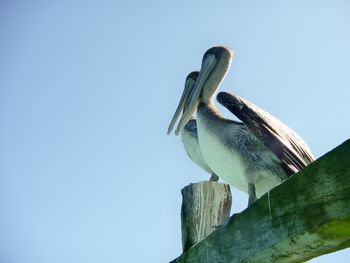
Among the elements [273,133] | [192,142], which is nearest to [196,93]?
[192,142]

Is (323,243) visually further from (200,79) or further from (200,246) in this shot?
(200,79)

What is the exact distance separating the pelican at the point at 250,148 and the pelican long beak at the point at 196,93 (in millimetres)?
512

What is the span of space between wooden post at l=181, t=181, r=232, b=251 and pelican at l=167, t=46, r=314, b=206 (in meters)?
1.04

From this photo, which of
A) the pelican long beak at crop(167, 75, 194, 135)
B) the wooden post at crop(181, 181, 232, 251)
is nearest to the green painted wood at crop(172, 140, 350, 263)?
the wooden post at crop(181, 181, 232, 251)

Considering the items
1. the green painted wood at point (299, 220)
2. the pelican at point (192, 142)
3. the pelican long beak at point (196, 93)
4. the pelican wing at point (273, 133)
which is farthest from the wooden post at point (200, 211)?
the pelican at point (192, 142)

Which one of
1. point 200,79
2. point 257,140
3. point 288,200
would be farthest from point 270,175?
point 288,200

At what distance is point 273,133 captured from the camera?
164 inches

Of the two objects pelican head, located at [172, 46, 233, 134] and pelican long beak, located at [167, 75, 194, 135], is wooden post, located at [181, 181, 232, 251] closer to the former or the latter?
pelican head, located at [172, 46, 233, 134]

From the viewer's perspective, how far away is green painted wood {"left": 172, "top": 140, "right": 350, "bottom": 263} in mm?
1691

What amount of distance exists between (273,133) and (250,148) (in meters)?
0.23

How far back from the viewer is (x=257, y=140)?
4281mm

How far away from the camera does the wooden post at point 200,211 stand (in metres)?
3.00

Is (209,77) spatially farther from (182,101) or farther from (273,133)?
(273,133)

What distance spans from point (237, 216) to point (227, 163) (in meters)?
2.19
